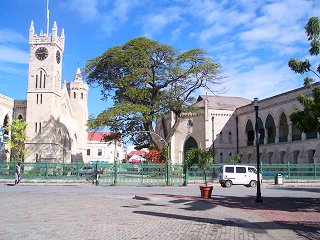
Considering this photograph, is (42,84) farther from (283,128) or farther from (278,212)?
(278,212)

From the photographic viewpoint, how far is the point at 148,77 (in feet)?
138

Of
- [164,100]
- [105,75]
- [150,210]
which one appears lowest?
[150,210]

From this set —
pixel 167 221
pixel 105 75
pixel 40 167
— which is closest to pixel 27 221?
pixel 167 221

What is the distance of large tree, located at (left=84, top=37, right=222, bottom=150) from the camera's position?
1619 inches

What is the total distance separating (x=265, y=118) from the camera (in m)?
52.9

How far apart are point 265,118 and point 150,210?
41.8 metres

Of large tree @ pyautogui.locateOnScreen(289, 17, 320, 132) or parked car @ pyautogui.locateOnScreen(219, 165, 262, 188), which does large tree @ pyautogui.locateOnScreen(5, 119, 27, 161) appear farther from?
large tree @ pyautogui.locateOnScreen(289, 17, 320, 132)

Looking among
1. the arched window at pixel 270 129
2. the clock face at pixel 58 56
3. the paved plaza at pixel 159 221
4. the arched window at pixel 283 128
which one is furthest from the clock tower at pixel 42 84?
the paved plaza at pixel 159 221

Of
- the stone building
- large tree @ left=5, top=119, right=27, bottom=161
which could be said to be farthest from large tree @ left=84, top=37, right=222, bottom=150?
large tree @ left=5, top=119, right=27, bottom=161

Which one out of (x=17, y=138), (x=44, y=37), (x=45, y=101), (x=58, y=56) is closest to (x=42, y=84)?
(x=45, y=101)

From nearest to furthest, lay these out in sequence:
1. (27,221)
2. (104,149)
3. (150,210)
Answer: (27,221), (150,210), (104,149)

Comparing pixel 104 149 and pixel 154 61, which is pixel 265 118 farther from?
pixel 104 149

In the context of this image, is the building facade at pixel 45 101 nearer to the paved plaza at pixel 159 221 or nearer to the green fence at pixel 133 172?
the green fence at pixel 133 172

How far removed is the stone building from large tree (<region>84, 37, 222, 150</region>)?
253 inches
